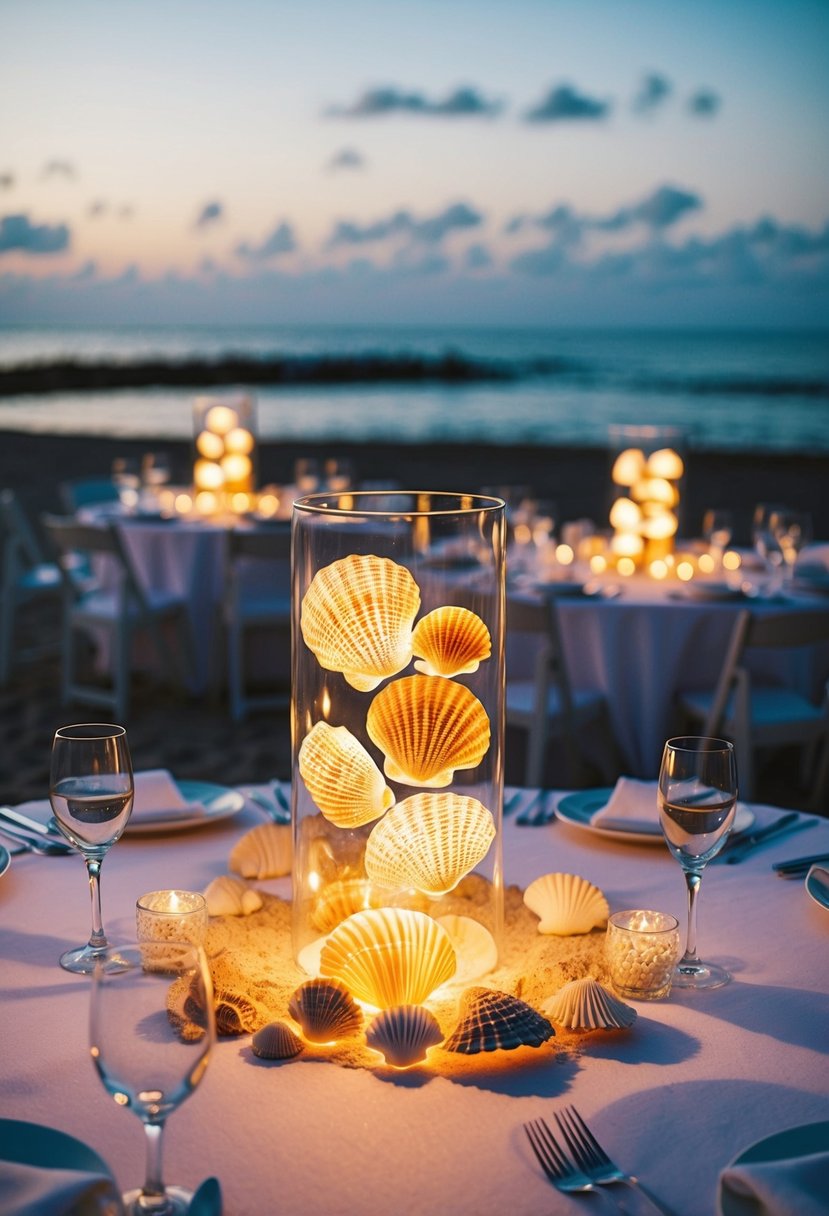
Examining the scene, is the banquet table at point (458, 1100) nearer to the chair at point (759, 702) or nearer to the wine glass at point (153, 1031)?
the wine glass at point (153, 1031)

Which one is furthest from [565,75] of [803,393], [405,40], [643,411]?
[803,393]

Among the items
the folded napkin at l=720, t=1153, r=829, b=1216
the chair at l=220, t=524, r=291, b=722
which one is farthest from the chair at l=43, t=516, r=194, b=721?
the folded napkin at l=720, t=1153, r=829, b=1216

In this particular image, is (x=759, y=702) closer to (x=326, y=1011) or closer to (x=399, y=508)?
(x=399, y=508)

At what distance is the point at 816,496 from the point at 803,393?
1200 centimetres

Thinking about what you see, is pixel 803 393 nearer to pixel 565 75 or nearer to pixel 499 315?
pixel 499 315

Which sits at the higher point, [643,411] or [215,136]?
[215,136]

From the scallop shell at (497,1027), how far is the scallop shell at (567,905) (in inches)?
10.8

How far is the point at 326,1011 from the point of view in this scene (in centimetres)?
116

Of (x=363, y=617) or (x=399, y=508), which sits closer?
(x=363, y=617)

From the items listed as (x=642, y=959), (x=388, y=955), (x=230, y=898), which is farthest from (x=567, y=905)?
(x=230, y=898)

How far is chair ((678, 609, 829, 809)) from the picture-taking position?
12.2 ft

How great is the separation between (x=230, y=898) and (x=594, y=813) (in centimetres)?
56

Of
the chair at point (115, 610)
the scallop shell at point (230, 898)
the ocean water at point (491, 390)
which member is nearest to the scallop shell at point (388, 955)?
the scallop shell at point (230, 898)

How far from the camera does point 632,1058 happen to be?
1154mm
